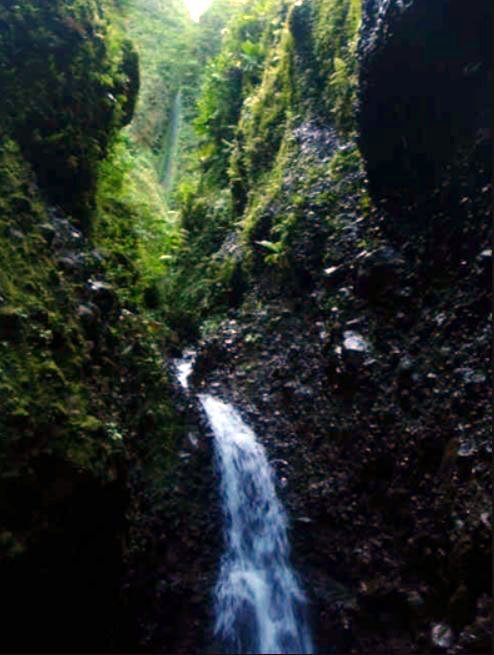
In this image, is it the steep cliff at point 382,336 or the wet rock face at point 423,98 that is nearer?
the steep cliff at point 382,336

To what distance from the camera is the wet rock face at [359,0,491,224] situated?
594cm

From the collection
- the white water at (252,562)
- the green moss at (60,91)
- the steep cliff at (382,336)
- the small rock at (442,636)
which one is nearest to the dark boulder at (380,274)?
the steep cliff at (382,336)

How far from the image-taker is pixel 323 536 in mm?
6270

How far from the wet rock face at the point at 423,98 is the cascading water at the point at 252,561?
3.31 metres

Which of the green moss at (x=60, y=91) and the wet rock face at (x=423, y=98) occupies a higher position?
the green moss at (x=60, y=91)

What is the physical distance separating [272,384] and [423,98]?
148 inches

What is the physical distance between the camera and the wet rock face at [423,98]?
594cm

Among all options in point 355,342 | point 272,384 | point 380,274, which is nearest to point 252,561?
point 272,384

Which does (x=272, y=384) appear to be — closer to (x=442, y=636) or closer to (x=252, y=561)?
(x=252, y=561)

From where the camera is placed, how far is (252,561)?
246 inches

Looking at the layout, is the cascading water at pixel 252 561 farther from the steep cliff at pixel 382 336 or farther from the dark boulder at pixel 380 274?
the dark boulder at pixel 380 274

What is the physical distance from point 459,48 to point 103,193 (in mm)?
5315

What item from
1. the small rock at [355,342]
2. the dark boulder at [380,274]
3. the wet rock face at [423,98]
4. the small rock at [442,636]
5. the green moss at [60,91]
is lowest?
the small rock at [442,636]

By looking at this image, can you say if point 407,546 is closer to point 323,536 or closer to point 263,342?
point 323,536
